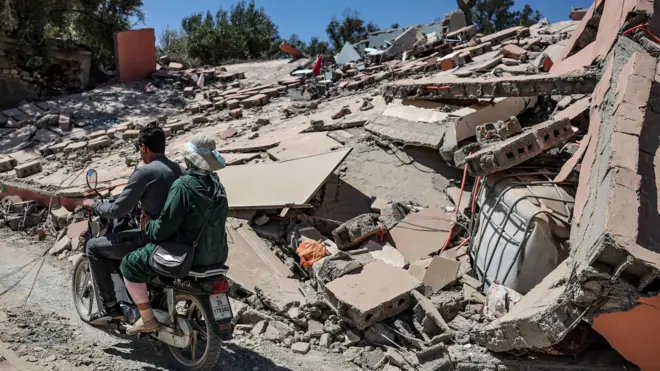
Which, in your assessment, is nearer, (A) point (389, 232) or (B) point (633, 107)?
(B) point (633, 107)

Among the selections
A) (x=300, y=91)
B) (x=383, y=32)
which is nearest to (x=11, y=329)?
(x=300, y=91)

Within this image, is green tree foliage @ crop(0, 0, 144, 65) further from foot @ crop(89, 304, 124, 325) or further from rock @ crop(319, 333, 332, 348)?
rock @ crop(319, 333, 332, 348)

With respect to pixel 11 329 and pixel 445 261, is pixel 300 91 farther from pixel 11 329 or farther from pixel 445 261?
pixel 11 329

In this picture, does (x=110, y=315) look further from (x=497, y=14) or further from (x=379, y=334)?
(x=497, y=14)

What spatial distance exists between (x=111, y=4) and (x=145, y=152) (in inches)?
601

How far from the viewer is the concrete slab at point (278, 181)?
5.92 metres

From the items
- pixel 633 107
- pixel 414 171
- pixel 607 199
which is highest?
pixel 633 107

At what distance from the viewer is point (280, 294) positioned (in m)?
4.93

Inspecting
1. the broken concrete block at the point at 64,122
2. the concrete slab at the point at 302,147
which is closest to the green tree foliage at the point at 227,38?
the broken concrete block at the point at 64,122

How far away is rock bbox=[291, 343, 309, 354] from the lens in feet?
14.0

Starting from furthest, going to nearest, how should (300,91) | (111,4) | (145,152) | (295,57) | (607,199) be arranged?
(295,57)
(111,4)
(300,91)
(145,152)
(607,199)

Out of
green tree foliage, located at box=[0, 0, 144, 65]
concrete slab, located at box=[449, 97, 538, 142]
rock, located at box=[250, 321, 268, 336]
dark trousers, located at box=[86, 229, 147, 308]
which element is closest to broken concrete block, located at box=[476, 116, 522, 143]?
concrete slab, located at box=[449, 97, 538, 142]

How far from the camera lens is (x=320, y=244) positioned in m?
5.52

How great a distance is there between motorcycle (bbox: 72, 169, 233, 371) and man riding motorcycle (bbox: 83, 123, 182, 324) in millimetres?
85
